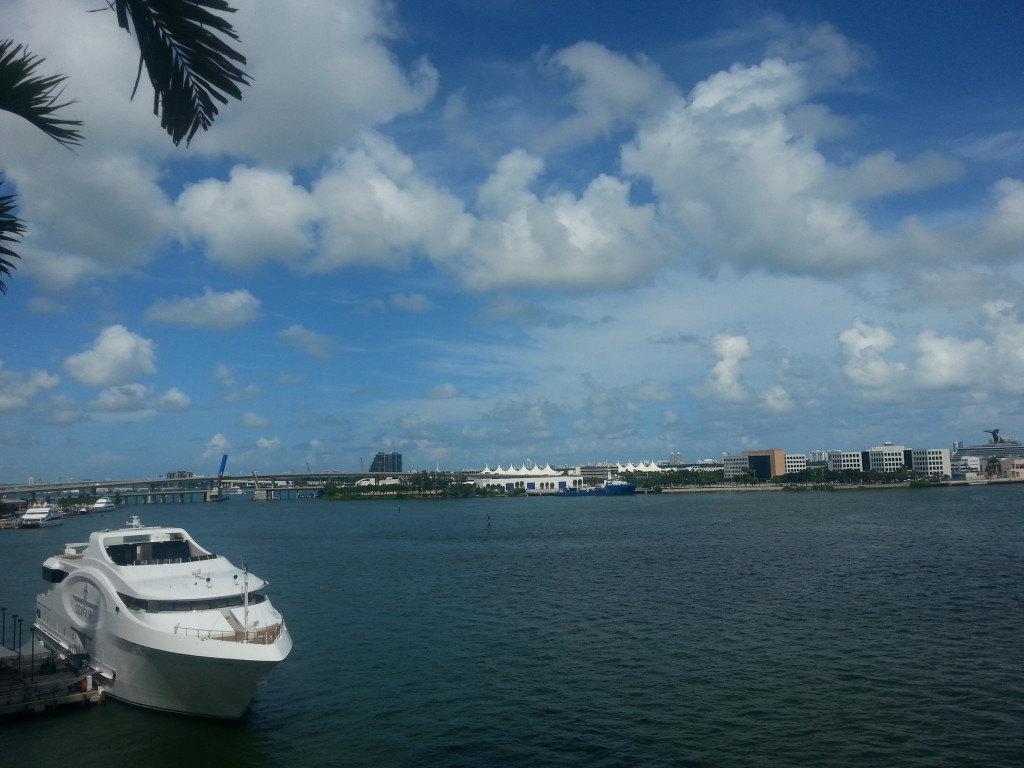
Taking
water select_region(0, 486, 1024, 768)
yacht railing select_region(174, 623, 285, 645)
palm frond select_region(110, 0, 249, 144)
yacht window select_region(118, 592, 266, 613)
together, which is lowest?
water select_region(0, 486, 1024, 768)

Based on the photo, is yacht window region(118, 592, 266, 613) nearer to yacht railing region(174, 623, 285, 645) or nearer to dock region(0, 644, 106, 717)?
yacht railing region(174, 623, 285, 645)

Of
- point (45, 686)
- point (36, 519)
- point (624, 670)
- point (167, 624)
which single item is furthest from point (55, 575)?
point (36, 519)

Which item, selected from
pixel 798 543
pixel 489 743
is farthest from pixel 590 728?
pixel 798 543

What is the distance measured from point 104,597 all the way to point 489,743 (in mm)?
13019

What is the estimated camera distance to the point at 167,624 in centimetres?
2155

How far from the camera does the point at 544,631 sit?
32.6 meters

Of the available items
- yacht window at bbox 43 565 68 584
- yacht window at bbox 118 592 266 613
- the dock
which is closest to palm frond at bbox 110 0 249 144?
yacht window at bbox 118 592 266 613

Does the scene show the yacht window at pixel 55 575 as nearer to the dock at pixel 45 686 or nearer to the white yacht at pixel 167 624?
the white yacht at pixel 167 624

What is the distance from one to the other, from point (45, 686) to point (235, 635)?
7.14 m

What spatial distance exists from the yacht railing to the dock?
5027 mm

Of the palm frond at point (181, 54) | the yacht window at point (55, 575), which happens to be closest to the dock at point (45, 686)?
the yacht window at point (55, 575)

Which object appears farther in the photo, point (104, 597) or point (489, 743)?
point (104, 597)

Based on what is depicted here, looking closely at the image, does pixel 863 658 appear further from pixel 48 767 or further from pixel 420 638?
pixel 48 767

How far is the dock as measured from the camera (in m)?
22.6
